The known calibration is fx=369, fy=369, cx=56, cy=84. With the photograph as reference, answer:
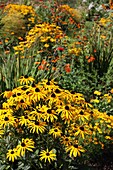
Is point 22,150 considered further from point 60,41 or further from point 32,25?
point 32,25

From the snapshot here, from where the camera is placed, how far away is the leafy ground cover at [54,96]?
3.09 metres

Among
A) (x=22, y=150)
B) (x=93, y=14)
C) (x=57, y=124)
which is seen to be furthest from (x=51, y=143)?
(x=93, y=14)

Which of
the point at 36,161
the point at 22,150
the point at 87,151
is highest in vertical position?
the point at 22,150

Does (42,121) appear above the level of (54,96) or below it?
below

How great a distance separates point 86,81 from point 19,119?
242 centimetres

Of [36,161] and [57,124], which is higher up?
[57,124]

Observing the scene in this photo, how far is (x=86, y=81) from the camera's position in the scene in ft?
17.6

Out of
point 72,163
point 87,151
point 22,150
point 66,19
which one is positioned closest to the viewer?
point 22,150

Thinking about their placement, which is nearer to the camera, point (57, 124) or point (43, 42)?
point (57, 124)

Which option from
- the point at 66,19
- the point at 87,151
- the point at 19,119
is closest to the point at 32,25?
the point at 66,19

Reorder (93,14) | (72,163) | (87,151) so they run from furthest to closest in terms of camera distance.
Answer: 1. (93,14)
2. (87,151)
3. (72,163)

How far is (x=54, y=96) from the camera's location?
10.3ft

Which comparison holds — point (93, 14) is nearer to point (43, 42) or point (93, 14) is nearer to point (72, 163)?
point (43, 42)

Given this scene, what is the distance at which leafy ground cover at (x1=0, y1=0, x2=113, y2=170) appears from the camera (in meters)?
3.09
